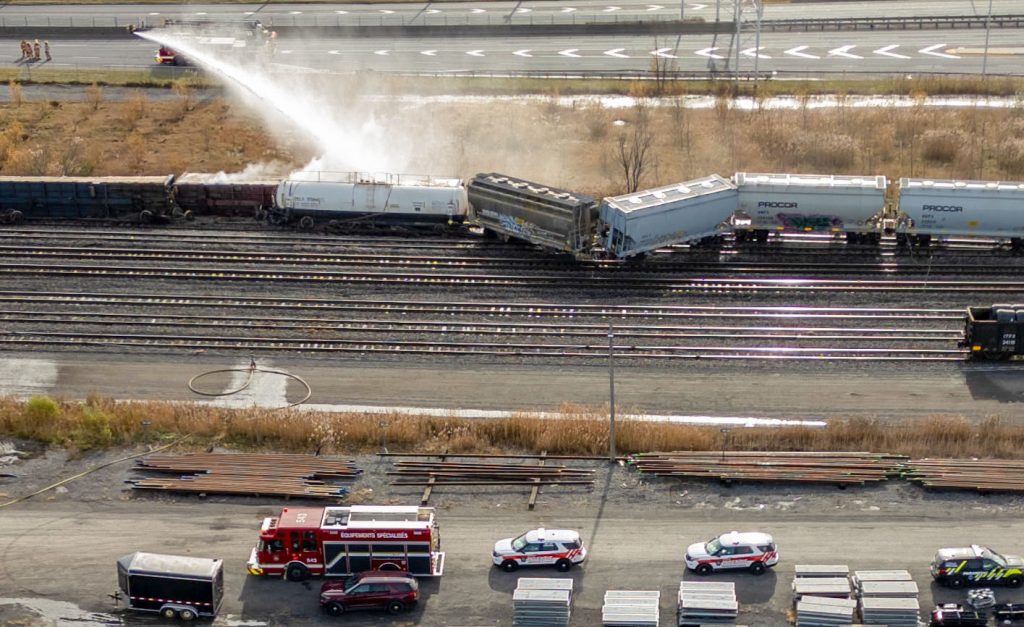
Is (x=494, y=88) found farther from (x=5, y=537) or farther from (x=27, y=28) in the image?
(x=5, y=537)

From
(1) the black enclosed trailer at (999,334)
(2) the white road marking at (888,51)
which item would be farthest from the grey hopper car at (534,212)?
(2) the white road marking at (888,51)

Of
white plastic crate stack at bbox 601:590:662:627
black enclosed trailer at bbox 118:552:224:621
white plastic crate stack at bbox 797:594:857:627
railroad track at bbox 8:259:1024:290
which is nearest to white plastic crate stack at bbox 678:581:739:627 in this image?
white plastic crate stack at bbox 601:590:662:627

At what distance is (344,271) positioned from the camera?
5478cm

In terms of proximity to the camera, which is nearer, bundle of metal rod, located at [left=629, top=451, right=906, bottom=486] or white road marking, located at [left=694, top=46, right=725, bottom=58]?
bundle of metal rod, located at [left=629, top=451, right=906, bottom=486]

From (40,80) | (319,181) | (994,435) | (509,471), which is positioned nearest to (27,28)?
(40,80)

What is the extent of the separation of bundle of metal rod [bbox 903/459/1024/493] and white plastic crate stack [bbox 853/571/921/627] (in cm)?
588

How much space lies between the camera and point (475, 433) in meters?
41.2

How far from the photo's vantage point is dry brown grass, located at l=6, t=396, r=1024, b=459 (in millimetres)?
40500

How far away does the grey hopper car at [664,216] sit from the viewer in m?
53.3

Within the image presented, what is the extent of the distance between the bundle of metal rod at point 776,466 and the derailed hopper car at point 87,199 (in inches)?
1206

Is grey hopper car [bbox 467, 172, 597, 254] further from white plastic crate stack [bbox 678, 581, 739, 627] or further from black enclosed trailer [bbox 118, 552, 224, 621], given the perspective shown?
black enclosed trailer [bbox 118, 552, 224, 621]

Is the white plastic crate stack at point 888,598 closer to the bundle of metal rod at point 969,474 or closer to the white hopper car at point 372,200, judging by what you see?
the bundle of metal rod at point 969,474

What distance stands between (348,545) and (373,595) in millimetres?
1753

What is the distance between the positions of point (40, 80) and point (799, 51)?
47891mm
